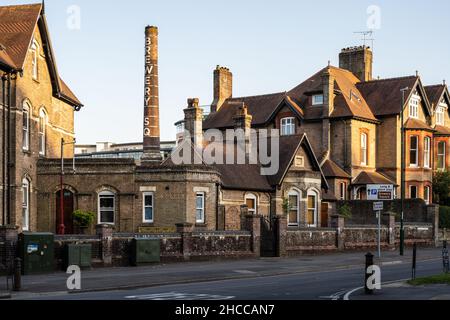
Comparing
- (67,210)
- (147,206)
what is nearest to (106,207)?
(67,210)

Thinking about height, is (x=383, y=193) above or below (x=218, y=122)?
below

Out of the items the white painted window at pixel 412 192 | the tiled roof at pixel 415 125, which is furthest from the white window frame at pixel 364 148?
the white painted window at pixel 412 192

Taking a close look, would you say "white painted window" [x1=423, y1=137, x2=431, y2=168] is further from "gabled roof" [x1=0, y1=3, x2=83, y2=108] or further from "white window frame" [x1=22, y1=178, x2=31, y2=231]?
"white window frame" [x1=22, y1=178, x2=31, y2=231]

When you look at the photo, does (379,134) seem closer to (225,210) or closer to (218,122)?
(218,122)

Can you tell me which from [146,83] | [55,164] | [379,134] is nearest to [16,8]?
[55,164]

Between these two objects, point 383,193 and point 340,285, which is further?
point 383,193

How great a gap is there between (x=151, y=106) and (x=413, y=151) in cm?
2155

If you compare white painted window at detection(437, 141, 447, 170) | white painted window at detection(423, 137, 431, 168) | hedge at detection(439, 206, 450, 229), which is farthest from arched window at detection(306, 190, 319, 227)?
white painted window at detection(437, 141, 447, 170)

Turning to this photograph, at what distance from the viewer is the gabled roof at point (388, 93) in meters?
63.8

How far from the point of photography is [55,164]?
43.3 m

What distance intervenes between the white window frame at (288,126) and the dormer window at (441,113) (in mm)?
13350

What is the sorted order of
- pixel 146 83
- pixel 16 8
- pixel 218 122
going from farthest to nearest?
1. pixel 218 122
2. pixel 146 83
3. pixel 16 8

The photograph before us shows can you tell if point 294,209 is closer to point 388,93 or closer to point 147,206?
point 147,206

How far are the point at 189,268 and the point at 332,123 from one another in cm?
3115
